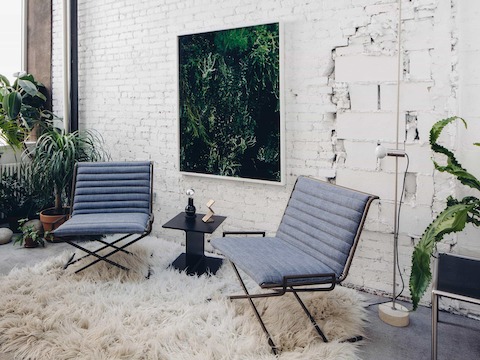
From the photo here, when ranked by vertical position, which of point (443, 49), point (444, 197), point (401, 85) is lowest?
point (444, 197)

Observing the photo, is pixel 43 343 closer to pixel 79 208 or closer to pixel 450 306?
pixel 79 208

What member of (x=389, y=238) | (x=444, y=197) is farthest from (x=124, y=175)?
(x=444, y=197)

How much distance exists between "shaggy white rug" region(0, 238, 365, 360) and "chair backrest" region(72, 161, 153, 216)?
0.59 meters

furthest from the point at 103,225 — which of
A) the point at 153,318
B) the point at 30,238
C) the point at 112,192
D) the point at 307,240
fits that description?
the point at 307,240

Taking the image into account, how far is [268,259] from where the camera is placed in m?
2.26

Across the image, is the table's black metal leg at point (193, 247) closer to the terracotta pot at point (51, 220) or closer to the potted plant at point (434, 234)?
the terracotta pot at point (51, 220)

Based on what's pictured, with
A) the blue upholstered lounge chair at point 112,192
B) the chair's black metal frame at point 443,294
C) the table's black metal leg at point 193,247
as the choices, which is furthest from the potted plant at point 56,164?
the chair's black metal frame at point 443,294

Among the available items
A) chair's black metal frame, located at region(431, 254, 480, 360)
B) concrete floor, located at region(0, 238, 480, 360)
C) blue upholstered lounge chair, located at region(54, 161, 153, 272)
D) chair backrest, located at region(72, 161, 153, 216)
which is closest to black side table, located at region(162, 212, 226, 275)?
blue upholstered lounge chair, located at region(54, 161, 153, 272)

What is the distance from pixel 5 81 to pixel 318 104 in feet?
10.9

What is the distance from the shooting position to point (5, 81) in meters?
4.07

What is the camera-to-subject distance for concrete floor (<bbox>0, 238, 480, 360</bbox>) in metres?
2.08

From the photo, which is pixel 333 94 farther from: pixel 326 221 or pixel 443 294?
pixel 443 294

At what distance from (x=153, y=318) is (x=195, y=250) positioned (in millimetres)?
933

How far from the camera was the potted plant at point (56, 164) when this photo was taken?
3.78 metres
